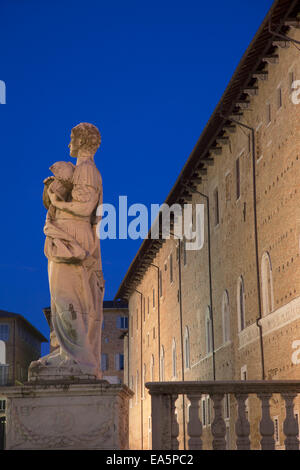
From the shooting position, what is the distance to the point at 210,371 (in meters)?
29.9

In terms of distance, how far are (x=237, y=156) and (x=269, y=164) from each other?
4.16m

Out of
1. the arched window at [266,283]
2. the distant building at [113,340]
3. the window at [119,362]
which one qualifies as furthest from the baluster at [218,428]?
the window at [119,362]

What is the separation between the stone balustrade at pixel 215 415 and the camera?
27.2 feet

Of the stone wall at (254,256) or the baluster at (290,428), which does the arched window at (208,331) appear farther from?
the baluster at (290,428)

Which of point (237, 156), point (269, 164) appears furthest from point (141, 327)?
point (269, 164)

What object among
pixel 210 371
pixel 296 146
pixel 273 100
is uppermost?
pixel 273 100

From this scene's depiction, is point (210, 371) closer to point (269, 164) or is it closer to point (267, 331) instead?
point (267, 331)

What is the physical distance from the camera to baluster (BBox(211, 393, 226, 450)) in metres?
8.12

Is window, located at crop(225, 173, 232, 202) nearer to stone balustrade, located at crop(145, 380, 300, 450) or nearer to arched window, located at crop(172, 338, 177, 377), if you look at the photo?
arched window, located at crop(172, 338, 177, 377)

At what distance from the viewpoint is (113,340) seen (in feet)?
268

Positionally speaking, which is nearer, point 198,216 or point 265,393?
point 265,393

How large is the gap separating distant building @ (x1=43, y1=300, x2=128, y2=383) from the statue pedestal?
235ft
